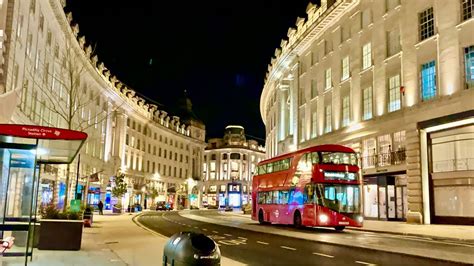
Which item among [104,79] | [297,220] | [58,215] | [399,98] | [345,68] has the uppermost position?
[104,79]

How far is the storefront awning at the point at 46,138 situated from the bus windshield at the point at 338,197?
585 inches

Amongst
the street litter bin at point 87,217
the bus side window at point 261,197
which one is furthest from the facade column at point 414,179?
the street litter bin at point 87,217

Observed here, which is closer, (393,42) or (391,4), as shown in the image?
(393,42)

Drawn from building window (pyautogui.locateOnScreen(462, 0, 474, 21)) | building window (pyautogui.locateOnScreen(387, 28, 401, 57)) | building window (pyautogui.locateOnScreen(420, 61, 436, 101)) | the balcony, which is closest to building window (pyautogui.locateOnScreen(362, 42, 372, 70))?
building window (pyautogui.locateOnScreen(387, 28, 401, 57))

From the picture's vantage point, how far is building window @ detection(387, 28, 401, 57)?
35.4 metres

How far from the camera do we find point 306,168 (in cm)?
2653

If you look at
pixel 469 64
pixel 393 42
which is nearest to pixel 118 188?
pixel 393 42

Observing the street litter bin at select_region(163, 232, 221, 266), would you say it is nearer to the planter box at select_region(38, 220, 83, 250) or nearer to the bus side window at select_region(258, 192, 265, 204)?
the planter box at select_region(38, 220, 83, 250)

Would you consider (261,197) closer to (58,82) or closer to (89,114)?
(58,82)

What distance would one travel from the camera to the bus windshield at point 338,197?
84.3 feet

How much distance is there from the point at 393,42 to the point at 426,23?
3944 mm

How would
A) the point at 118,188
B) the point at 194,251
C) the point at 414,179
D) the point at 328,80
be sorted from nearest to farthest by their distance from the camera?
the point at 194,251
the point at 414,179
the point at 328,80
the point at 118,188

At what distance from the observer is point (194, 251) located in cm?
773

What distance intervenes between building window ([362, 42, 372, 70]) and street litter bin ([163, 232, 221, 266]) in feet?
109
